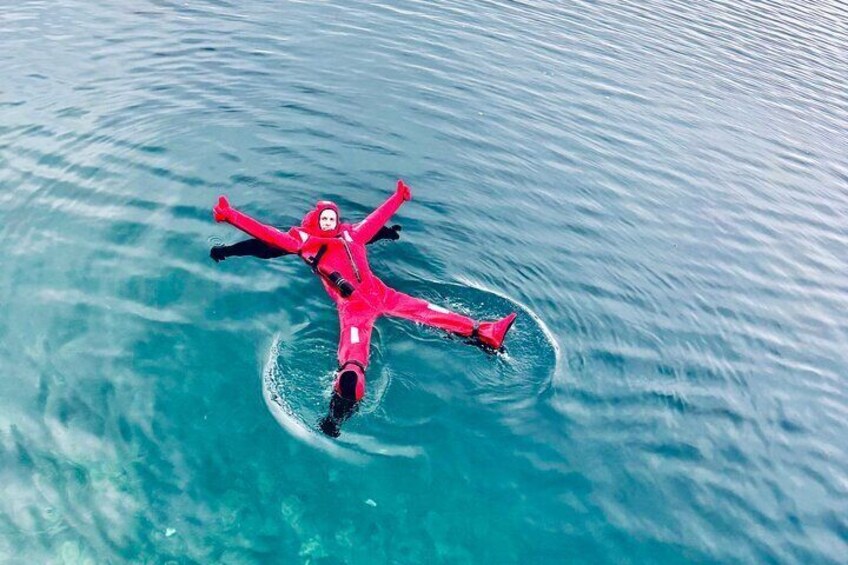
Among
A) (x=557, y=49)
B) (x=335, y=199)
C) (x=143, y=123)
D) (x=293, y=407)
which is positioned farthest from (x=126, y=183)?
(x=557, y=49)

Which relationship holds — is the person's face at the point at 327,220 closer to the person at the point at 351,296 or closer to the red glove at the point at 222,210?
the person at the point at 351,296

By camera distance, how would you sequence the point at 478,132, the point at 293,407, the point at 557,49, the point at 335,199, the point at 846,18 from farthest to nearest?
the point at 846,18, the point at 557,49, the point at 478,132, the point at 335,199, the point at 293,407

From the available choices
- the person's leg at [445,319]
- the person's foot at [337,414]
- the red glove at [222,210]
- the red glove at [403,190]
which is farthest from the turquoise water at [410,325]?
the red glove at [222,210]

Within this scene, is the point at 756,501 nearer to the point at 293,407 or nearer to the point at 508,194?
the point at 293,407

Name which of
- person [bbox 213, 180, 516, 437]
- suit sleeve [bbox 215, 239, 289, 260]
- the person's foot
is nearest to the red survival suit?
person [bbox 213, 180, 516, 437]

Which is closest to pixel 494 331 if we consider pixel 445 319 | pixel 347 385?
pixel 445 319
